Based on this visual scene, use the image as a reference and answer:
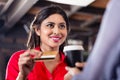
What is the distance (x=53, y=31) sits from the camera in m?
2.13

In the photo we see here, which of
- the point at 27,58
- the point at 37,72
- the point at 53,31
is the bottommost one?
the point at 37,72

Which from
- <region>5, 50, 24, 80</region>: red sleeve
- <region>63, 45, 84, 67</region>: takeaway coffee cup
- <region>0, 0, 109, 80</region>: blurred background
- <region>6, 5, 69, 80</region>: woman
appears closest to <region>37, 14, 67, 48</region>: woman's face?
<region>6, 5, 69, 80</region>: woman

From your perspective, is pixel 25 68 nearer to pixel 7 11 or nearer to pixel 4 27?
pixel 7 11

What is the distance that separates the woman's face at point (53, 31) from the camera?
2129 mm

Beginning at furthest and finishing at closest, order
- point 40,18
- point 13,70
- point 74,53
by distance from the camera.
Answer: point 40,18 < point 13,70 < point 74,53

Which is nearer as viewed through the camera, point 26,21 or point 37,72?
point 37,72

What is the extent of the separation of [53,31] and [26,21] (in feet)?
7.67

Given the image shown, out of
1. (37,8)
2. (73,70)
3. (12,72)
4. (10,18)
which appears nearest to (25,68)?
(12,72)

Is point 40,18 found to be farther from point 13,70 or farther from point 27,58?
point 27,58

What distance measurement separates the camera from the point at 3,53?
14.6 ft

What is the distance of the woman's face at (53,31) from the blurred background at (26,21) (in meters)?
1.09

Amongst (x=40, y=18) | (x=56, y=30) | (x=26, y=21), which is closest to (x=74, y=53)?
(x=56, y=30)

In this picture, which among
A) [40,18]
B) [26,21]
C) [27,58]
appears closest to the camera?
[27,58]

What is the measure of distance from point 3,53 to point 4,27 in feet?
1.37
